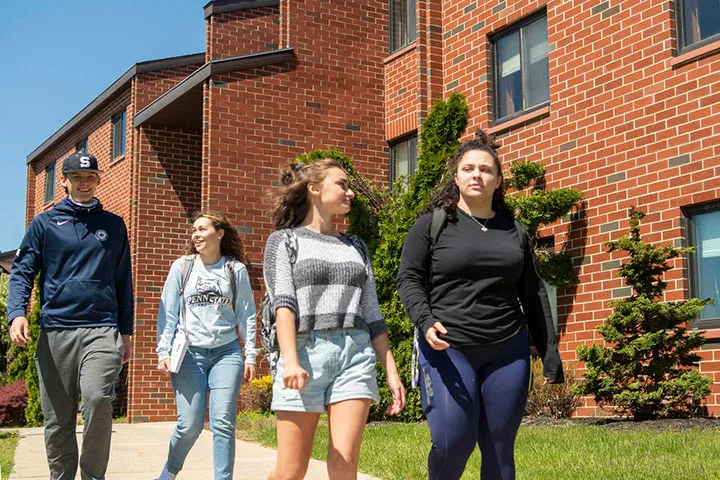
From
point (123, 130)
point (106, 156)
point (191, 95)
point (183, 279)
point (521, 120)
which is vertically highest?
point (123, 130)

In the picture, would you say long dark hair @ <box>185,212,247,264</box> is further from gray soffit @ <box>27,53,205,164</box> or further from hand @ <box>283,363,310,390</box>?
gray soffit @ <box>27,53,205,164</box>

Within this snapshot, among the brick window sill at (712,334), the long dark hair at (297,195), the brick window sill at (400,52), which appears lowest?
the brick window sill at (712,334)

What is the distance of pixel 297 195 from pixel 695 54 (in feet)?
25.0

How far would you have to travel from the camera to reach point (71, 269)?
19.7 ft

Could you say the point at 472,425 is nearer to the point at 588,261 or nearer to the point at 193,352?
the point at 193,352

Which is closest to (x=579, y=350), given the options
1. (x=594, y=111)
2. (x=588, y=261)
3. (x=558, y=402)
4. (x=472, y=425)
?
(x=558, y=402)

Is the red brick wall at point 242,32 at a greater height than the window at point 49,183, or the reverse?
the red brick wall at point 242,32

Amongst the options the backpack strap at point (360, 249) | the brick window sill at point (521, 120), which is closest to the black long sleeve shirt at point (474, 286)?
the backpack strap at point (360, 249)

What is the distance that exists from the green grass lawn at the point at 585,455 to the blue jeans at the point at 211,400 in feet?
5.46

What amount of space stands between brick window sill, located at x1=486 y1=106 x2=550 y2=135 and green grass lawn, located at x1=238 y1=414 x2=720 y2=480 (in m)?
4.96

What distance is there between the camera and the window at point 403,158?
16.4 metres

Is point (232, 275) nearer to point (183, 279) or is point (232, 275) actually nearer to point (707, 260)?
point (183, 279)

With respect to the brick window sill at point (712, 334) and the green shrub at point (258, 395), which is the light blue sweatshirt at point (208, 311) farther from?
the green shrub at point (258, 395)

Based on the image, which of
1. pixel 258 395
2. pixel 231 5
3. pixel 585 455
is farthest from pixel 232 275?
pixel 231 5
